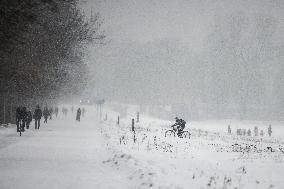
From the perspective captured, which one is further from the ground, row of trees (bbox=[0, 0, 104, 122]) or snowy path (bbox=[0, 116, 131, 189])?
row of trees (bbox=[0, 0, 104, 122])

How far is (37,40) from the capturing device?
79.5 ft

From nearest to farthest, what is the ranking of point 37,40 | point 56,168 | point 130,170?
point 130,170
point 56,168
point 37,40

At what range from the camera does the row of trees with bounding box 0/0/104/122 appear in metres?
13.9

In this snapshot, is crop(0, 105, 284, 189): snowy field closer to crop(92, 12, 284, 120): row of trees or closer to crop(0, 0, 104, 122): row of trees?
crop(0, 0, 104, 122): row of trees

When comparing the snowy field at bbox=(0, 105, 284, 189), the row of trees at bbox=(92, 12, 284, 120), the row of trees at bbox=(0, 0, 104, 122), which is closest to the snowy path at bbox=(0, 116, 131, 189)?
the snowy field at bbox=(0, 105, 284, 189)

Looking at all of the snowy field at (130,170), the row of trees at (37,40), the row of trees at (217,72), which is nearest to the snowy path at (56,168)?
the snowy field at (130,170)

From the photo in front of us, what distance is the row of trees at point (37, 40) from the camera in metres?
13.9

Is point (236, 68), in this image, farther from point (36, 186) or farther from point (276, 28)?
point (36, 186)

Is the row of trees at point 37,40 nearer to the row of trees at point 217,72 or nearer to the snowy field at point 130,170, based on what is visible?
the snowy field at point 130,170

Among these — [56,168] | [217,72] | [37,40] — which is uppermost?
[217,72]

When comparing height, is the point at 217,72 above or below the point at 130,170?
above

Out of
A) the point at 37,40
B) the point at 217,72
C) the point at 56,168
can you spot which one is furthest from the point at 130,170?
the point at 217,72

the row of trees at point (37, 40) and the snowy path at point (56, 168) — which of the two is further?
the row of trees at point (37, 40)

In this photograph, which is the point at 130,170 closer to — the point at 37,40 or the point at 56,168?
the point at 56,168
